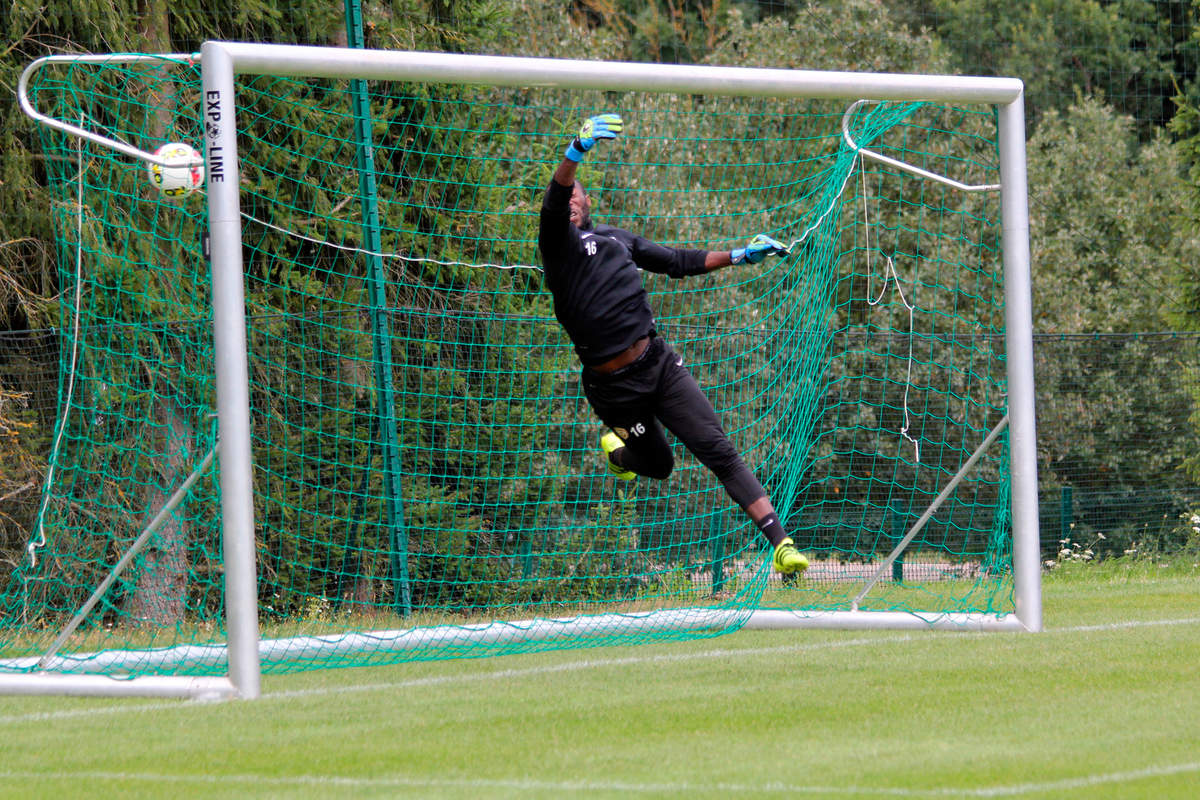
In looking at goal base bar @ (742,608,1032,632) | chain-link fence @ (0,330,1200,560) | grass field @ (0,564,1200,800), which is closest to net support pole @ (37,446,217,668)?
grass field @ (0,564,1200,800)

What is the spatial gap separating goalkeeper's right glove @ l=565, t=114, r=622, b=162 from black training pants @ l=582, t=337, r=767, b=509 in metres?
1.28

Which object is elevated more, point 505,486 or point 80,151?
point 80,151

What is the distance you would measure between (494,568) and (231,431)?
554 centimetres

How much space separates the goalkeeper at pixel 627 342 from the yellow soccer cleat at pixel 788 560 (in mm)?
74

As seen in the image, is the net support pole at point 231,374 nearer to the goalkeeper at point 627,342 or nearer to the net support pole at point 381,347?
the goalkeeper at point 627,342

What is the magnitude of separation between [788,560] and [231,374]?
2826 millimetres

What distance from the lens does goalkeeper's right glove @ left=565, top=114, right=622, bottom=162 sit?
23.9 ft

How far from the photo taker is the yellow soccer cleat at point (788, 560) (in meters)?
7.64

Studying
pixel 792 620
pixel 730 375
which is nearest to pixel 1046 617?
pixel 792 620

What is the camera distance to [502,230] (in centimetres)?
1325

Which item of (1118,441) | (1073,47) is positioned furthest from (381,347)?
(1073,47)

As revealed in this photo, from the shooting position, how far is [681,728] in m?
6.04

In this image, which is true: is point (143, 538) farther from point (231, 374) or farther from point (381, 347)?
point (381, 347)

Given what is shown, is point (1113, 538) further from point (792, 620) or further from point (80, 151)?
point (80, 151)
